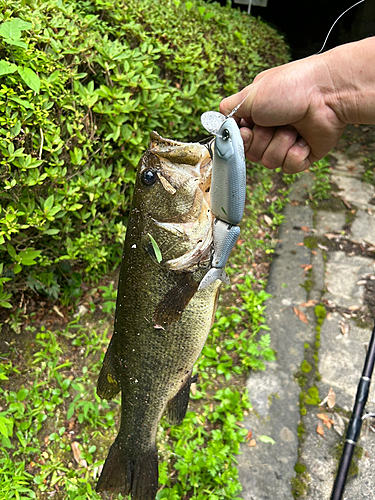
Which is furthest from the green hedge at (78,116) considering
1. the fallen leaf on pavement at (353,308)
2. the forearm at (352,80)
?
the fallen leaf on pavement at (353,308)

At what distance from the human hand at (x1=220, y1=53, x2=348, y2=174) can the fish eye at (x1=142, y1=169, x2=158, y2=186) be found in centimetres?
57

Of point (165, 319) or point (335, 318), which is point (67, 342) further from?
point (335, 318)

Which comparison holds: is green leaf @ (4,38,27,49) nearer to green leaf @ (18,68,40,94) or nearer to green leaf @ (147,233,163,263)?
green leaf @ (18,68,40,94)

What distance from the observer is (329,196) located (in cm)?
573

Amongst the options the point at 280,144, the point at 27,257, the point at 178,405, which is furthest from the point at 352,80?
the point at 27,257

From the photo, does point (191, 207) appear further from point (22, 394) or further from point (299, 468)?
point (299, 468)

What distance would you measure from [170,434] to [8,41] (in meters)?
2.98

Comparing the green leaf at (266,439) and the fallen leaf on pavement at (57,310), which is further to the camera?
the fallen leaf on pavement at (57,310)

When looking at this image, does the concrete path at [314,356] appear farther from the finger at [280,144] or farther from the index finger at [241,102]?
the index finger at [241,102]

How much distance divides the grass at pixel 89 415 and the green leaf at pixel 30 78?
1823 millimetres

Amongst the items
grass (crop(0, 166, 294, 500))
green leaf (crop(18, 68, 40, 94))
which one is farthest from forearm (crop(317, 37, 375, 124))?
grass (crop(0, 166, 294, 500))

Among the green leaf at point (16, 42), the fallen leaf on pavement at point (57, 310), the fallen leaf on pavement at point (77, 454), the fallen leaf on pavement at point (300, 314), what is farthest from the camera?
the fallen leaf on pavement at point (300, 314)

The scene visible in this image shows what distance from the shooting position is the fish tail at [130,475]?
1958 millimetres

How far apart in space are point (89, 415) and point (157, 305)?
70.3 inches
